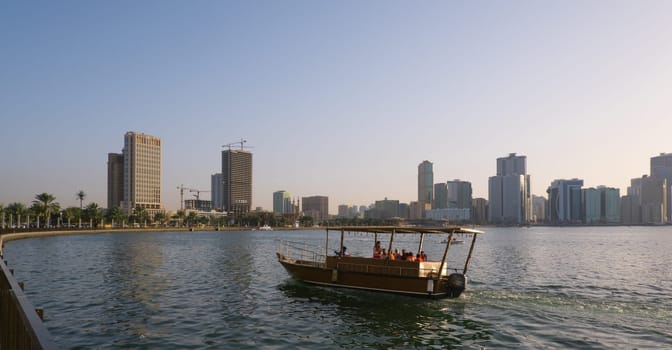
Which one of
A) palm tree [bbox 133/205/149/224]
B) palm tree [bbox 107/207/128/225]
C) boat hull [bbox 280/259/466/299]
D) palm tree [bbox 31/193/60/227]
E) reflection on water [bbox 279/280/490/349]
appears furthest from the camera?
palm tree [bbox 133/205/149/224]

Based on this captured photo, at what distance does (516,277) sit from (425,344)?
2580cm

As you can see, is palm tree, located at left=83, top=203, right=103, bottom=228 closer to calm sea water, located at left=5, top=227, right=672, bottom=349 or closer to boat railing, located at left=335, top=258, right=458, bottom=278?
calm sea water, located at left=5, top=227, right=672, bottom=349

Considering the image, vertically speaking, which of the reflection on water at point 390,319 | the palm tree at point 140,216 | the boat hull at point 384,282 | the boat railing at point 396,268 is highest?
A: the boat railing at point 396,268

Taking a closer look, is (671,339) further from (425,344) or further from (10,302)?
(10,302)

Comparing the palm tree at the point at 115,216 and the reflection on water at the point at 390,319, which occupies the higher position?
the reflection on water at the point at 390,319

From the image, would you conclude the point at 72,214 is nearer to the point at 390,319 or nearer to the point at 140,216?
the point at 140,216

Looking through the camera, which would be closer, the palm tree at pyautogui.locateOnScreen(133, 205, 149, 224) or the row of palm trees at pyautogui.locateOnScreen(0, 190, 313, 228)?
the row of palm trees at pyautogui.locateOnScreen(0, 190, 313, 228)

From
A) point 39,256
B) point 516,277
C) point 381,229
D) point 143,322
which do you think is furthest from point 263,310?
point 39,256

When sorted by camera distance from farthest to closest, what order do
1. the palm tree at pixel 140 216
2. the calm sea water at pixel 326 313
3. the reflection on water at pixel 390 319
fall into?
the palm tree at pixel 140 216
the reflection on water at pixel 390 319
the calm sea water at pixel 326 313

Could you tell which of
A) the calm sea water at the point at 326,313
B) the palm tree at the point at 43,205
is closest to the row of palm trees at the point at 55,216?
the palm tree at the point at 43,205

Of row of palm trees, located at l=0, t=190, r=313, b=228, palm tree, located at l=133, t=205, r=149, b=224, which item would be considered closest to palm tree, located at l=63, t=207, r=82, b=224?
row of palm trees, located at l=0, t=190, r=313, b=228

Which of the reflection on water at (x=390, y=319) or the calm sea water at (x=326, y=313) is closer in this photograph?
the calm sea water at (x=326, y=313)

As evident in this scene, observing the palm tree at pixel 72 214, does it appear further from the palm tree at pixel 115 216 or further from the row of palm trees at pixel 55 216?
the palm tree at pixel 115 216

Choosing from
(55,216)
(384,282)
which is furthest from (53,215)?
(384,282)
